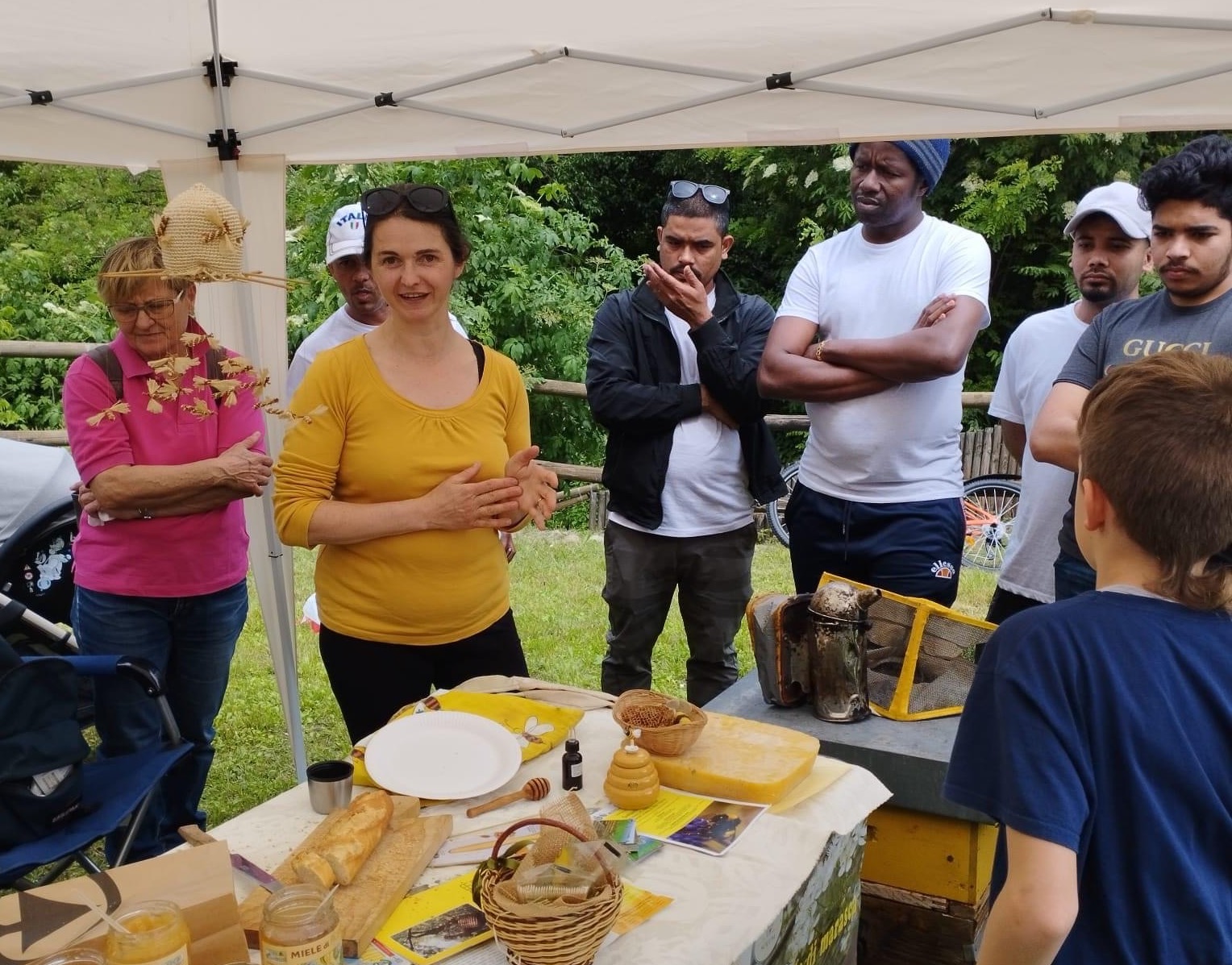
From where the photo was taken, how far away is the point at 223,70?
303 centimetres

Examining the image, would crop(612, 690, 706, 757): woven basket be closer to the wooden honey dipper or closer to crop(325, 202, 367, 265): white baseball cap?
the wooden honey dipper

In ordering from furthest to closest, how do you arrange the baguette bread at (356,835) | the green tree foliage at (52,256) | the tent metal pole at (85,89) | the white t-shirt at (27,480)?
the green tree foliage at (52,256) < the white t-shirt at (27,480) < the tent metal pole at (85,89) < the baguette bread at (356,835)

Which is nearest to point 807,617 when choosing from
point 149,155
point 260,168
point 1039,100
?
point 1039,100

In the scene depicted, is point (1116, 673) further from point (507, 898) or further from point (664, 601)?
point (664, 601)

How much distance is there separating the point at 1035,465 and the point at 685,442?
0.98 metres

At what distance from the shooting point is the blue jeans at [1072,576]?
92.8 inches

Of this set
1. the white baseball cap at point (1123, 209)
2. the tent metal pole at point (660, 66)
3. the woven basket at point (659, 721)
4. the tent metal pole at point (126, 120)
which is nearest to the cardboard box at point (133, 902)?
the woven basket at point (659, 721)

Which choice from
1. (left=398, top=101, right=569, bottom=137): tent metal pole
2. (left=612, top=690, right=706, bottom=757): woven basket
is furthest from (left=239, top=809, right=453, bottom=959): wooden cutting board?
(left=398, top=101, right=569, bottom=137): tent metal pole

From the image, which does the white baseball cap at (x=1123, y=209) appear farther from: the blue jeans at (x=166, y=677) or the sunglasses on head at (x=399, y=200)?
→ the blue jeans at (x=166, y=677)

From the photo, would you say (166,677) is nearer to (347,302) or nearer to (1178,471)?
(347,302)

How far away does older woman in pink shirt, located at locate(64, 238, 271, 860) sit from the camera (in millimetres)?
2537

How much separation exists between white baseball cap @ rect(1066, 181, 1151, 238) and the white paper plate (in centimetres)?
218

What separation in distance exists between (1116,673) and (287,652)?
277 cm

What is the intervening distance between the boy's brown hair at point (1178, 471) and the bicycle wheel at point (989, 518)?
18.5 ft
